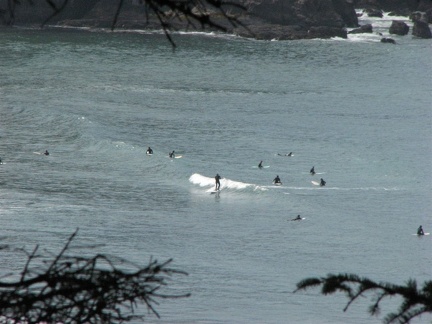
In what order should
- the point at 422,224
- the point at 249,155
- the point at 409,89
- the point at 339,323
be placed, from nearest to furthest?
the point at 339,323, the point at 422,224, the point at 249,155, the point at 409,89

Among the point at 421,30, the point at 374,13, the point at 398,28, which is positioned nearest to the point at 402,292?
the point at 398,28

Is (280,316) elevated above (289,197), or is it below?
above

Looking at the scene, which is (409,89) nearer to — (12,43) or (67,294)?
(12,43)

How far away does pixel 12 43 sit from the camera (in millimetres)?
88062

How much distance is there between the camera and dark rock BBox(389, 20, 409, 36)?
10219 cm

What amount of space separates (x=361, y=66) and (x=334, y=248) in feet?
179

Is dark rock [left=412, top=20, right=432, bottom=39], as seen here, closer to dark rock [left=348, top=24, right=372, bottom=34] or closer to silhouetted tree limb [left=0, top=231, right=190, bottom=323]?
dark rock [left=348, top=24, right=372, bottom=34]

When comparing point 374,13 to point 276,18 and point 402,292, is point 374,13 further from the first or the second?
point 402,292

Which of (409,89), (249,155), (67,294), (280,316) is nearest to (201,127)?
(249,155)

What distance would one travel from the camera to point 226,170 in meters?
42.8

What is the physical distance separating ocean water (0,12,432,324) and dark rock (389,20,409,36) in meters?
18.0

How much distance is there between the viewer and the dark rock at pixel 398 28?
102 meters

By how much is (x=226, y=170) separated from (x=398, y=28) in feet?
210

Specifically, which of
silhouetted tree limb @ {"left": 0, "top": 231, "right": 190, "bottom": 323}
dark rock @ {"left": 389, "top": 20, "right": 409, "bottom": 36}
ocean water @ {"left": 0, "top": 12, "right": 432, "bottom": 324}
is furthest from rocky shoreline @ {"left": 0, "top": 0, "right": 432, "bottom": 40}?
silhouetted tree limb @ {"left": 0, "top": 231, "right": 190, "bottom": 323}
